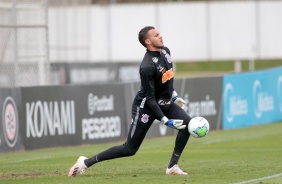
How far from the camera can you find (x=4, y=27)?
23.2 metres

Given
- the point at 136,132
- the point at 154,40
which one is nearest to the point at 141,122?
the point at 136,132

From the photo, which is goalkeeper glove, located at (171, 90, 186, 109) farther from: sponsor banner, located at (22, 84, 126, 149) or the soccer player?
sponsor banner, located at (22, 84, 126, 149)

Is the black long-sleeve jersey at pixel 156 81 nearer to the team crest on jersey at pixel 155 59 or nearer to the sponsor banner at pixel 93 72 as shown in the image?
the team crest on jersey at pixel 155 59

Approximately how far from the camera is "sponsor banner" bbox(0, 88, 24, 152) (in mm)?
19703

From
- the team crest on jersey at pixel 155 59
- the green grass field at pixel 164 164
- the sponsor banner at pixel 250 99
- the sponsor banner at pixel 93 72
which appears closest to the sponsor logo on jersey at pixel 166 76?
the team crest on jersey at pixel 155 59

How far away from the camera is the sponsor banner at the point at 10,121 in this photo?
19.7 metres

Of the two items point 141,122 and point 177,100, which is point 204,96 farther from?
point 141,122

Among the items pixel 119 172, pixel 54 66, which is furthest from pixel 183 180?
pixel 54 66

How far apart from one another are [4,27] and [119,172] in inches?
395

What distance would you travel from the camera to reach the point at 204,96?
86.2ft

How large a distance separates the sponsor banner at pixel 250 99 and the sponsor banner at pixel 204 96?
0.25m

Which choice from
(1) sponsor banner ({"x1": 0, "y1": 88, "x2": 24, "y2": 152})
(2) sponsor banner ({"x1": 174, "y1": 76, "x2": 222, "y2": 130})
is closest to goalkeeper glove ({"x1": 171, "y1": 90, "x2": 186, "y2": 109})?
(1) sponsor banner ({"x1": 0, "y1": 88, "x2": 24, "y2": 152})

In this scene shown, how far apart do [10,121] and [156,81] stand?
24.7ft

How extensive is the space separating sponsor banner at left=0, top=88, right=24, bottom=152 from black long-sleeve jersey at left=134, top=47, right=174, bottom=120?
7046 millimetres
